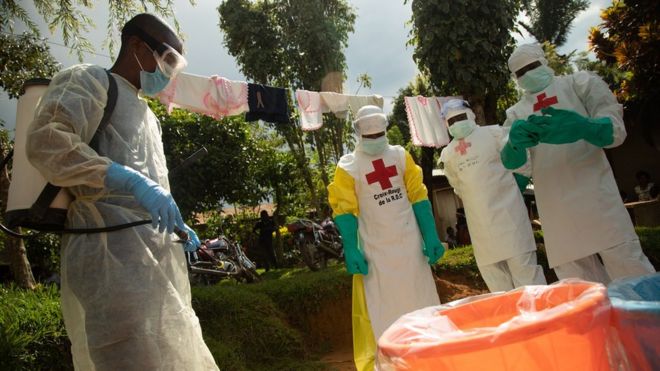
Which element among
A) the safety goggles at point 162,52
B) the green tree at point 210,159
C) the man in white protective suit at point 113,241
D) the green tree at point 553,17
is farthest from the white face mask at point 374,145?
the green tree at point 553,17

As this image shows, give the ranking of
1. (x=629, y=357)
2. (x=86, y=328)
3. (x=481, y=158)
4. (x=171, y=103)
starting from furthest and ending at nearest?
(x=171, y=103) → (x=481, y=158) → (x=86, y=328) → (x=629, y=357)

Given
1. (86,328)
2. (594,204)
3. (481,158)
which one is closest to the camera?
(86,328)

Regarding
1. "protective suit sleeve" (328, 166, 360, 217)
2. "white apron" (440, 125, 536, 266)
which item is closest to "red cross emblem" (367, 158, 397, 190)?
"protective suit sleeve" (328, 166, 360, 217)

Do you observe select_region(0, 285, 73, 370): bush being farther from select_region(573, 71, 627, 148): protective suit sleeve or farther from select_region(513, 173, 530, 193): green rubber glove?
select_region(573, 71, 627, 148): protective suit sleeve

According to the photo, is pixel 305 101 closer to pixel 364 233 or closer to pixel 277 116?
pixel 277 116

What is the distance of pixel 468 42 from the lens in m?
6.96

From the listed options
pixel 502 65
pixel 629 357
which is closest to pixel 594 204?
pixel 629 357

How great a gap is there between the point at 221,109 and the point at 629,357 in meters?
5.63

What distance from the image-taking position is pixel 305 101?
6.91m

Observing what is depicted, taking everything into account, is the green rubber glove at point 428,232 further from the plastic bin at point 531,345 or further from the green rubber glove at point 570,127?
the plastic bin at point 531,345

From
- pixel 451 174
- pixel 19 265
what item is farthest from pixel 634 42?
pixel 19 265

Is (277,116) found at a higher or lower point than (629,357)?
higher

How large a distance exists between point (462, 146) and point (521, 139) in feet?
4.25

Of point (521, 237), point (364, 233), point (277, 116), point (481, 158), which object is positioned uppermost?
point (277, 116)
